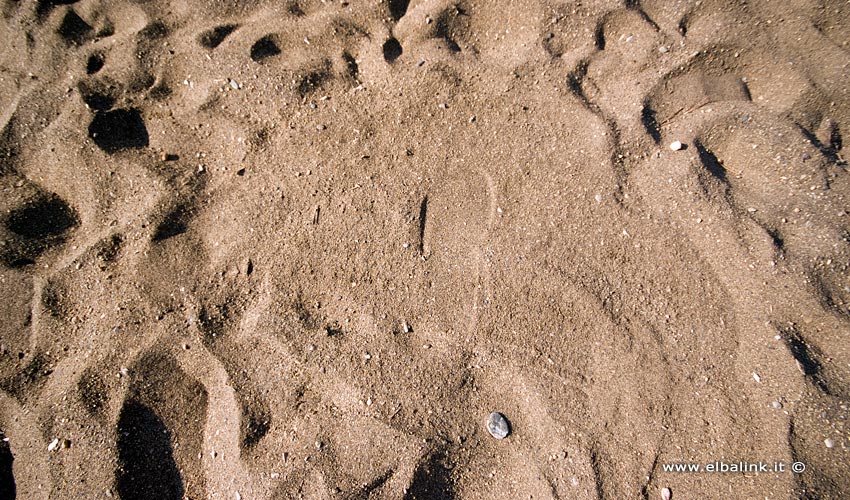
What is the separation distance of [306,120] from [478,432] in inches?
63.0

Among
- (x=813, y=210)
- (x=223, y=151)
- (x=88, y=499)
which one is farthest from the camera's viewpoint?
(x=223, y=151)

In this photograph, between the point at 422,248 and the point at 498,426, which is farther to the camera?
the point at 422,248

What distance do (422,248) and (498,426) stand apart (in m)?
0.80

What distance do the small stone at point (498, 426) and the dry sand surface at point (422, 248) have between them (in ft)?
0.09

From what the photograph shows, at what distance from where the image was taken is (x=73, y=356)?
5.69 ft

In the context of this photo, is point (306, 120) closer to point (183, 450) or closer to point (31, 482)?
point (183, 450)

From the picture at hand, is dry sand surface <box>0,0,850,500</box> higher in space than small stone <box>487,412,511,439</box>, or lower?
higher

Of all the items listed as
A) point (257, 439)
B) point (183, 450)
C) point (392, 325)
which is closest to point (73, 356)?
point (183, 450)

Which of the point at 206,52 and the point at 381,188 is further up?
the point at 206,52

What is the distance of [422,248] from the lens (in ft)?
5.98

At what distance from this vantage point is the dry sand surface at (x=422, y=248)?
1.60 metres

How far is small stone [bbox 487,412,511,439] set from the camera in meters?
1.62

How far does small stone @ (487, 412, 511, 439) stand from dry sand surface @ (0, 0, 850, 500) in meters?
0.03

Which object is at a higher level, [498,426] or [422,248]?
[422,248]
